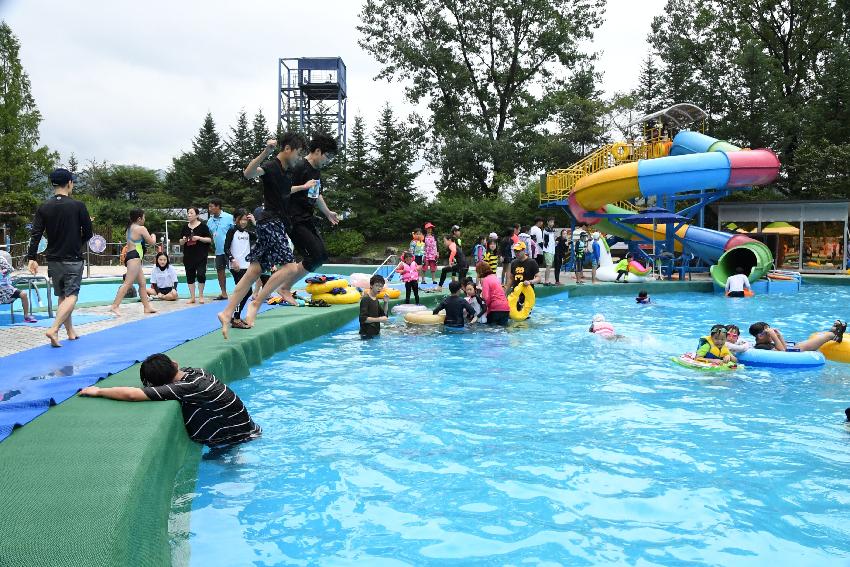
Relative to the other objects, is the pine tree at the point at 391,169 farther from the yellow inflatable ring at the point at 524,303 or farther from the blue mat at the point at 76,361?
the blue mat at the point at 76,361

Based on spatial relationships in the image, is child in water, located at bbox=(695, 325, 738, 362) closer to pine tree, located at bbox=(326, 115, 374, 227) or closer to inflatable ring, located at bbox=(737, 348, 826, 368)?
inflatable ring, located at bbox=(737, 348, 826, 368)

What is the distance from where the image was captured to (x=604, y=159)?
927 inches

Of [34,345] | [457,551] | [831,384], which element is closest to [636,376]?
[831,384]

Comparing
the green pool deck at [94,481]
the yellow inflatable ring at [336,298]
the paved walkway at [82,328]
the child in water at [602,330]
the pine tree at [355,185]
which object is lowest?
the child in water at [602,330]

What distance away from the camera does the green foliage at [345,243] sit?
3103cm

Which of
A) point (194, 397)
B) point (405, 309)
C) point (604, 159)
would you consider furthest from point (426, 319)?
point (604, 159)

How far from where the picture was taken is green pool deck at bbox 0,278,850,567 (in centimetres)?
239

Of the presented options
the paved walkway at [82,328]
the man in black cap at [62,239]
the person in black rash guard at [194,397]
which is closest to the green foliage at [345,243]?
the paved walkway at [82,328]

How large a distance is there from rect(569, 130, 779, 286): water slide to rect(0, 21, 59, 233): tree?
22526mm

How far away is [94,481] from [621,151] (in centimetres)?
2255

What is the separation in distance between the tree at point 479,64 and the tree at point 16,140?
16.3 meters

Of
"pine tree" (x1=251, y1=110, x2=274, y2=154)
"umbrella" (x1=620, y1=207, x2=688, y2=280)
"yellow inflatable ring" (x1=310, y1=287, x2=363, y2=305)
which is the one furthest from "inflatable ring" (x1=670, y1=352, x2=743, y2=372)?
"pine tree" (x1=251, y1=110, x2=274, y2=154)

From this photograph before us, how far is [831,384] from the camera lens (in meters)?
7.45

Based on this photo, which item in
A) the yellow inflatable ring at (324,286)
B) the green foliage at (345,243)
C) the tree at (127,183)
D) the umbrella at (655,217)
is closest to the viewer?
the yellow inflatable ring at (324,286)
